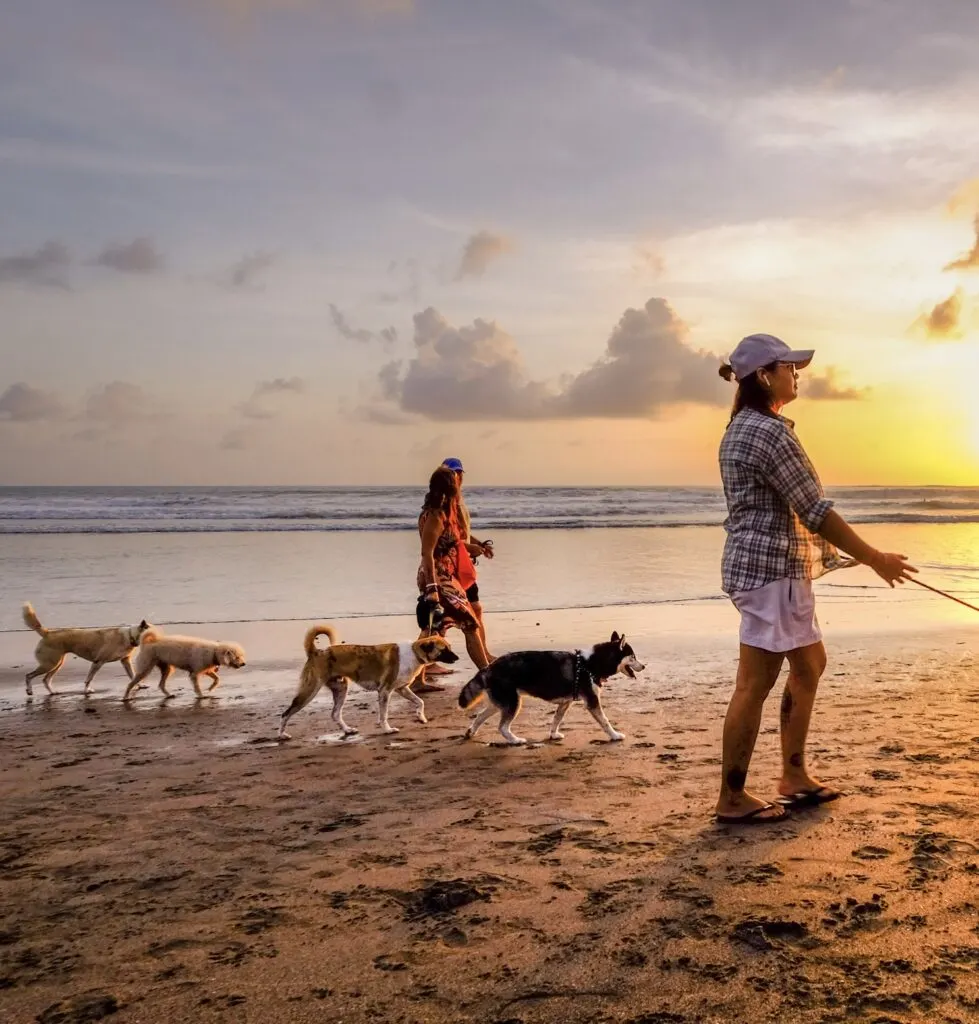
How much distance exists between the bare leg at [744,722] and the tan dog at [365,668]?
3.32 meters

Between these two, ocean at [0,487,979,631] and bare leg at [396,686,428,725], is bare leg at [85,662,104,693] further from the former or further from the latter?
bare leg at [396,686,428,725]

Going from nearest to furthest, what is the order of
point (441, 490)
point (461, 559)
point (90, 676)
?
point (441, 490) → point (461, 559) → point (90, 676)

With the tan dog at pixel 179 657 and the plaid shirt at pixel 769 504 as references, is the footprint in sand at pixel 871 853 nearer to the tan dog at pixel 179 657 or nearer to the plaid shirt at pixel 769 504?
the plaid shirt at pixel 769 504

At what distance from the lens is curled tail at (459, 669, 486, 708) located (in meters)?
6.82

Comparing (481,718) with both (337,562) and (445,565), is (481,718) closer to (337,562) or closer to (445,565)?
(445,565)

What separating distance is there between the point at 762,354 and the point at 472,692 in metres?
3.51

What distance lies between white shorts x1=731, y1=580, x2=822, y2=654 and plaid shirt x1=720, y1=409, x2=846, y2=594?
43mm

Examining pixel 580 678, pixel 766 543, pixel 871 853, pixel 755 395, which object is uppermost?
pixel 755 395

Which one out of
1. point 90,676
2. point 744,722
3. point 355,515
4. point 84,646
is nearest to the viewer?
point 744,722

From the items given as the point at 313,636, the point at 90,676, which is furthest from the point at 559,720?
the point at 90,676

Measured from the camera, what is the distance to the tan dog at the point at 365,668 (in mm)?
7270

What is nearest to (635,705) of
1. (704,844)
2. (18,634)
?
(704,844)

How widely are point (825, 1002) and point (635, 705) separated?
192 inches

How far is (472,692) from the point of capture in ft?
22.5
